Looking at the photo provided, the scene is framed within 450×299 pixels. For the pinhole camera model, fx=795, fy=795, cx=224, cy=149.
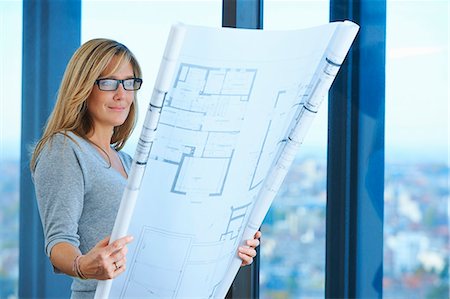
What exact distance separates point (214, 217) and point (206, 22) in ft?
3.94

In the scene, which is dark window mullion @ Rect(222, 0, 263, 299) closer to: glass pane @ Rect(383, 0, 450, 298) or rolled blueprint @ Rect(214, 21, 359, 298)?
glass pane @ Rect(383, 0, 450, 298)

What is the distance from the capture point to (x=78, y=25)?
2557mm

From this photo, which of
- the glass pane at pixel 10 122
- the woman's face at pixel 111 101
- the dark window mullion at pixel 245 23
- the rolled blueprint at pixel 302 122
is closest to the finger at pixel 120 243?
the rolled blueprint at pixel 302 122

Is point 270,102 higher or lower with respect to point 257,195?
higher

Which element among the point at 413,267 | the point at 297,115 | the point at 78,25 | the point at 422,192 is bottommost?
the point at 413,267

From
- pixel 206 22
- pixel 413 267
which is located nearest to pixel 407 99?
pixel 413 267

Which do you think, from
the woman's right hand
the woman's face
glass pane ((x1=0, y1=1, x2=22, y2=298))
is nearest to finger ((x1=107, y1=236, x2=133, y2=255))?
the woman's right hand

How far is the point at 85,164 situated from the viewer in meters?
1.61

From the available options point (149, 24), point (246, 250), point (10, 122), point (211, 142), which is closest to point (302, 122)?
point (211, 142)

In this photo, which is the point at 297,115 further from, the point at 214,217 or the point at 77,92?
the point at 77,92

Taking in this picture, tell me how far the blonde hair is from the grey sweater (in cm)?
5

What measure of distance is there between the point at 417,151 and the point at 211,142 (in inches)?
43.9

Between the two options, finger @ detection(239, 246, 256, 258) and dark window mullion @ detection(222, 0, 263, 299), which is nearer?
finger @ detection(239, 246, 256, 258)

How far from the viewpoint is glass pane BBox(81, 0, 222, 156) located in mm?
2502
